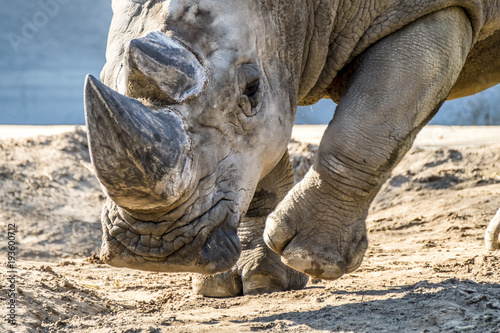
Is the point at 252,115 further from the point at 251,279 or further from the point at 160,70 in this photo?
the point at 251,279

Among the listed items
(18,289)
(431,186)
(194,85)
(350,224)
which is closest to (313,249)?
(350,224)

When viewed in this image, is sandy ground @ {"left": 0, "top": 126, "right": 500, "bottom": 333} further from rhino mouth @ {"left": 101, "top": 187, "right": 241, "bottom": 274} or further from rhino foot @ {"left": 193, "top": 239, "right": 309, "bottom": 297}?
rhino mouth @ {"left": 101, "top": 187, "right": 241, "bottom": 274}

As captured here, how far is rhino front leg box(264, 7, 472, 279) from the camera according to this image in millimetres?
3572

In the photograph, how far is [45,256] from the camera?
18.6 feet

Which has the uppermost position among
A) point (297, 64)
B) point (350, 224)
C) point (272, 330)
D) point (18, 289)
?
point (297, 64)

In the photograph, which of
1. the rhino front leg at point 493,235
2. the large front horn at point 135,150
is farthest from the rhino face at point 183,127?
the rhino front leg at point 493,235

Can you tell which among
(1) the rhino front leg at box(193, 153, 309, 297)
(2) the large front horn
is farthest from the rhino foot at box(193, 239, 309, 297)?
(2) the large front horn

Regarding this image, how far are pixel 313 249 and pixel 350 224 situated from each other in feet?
0.80

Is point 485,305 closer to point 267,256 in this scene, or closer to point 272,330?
point 272,330

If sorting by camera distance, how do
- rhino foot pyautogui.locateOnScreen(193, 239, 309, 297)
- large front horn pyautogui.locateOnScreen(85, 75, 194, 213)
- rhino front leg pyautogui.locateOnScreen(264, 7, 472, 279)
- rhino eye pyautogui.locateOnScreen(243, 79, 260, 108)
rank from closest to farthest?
large front horn pyautogui.locateOnScreen(85, 75, 194, 213), rhino eye pyautogui.locateOnScreen(243, 79, 260, 108), rhino front leg pyautogui.locateOnScreen(264, 7, 472, 279), rhino foot pyautogui.locateOnScreen(193, 239, 309, 297)

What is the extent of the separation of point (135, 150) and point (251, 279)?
1939 mm

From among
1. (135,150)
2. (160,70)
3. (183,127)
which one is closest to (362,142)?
(183,127)

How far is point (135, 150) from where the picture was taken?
2.57 m

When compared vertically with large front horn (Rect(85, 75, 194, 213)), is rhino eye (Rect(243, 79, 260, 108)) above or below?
above
